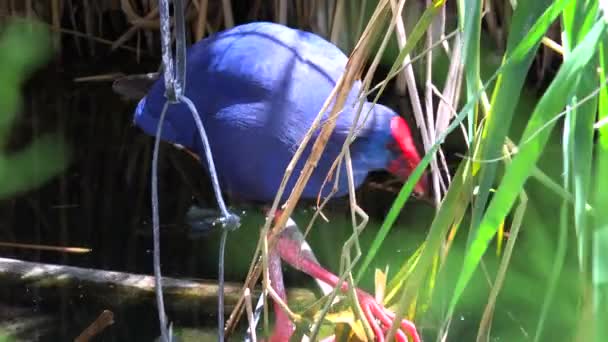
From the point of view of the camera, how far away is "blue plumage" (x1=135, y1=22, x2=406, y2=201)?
1.30 meters

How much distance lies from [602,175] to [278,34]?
99 cm

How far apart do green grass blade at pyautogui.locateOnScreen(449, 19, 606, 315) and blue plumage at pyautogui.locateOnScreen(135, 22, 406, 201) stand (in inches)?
30.6

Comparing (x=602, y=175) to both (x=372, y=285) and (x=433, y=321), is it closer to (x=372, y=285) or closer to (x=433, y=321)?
(x=433, y=321)

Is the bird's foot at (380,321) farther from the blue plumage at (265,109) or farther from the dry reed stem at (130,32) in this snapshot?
the dry reed stem at (130,32)

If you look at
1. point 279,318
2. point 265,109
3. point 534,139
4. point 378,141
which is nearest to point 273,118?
point 265,109

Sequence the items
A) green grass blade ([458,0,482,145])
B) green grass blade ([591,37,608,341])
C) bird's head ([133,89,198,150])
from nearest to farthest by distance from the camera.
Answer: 1. green grass blade ([591,37,608,341])
2. green grass blade ([458,0,482,145])
3. bird's head ([133,89,198,150])

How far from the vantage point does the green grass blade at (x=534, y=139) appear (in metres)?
0.46

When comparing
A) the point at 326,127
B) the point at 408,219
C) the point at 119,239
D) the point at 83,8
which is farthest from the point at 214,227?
the point at 83,8

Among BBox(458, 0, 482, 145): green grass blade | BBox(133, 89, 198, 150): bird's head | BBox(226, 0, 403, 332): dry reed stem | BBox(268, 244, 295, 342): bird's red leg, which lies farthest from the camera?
BBox(133, 89, 198, 150): bird's head

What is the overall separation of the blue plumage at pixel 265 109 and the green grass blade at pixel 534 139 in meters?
0.78

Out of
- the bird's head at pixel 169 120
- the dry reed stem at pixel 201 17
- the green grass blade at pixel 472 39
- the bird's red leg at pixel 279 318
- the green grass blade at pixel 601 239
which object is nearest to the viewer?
the green grass blade at pixel 601 239

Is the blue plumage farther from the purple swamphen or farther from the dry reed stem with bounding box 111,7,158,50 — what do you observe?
the dry reed stem with bounding box 111,7,158,50

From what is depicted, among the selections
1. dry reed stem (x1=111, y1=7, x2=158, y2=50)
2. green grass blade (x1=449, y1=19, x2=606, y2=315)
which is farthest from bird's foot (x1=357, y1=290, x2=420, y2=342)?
dry reed stem (x1=111, y1=7, x2=158, y2=50)

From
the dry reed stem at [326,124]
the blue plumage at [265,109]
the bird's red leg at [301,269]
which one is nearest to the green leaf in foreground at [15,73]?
the dry reed stem at [326,124]
